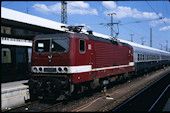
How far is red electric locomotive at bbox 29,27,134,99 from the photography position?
30.8 feet

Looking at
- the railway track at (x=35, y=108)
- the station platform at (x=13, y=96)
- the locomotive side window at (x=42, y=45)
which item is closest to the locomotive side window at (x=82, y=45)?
the locomotive side window at (x=42, y=45)

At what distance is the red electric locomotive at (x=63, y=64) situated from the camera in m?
9.38

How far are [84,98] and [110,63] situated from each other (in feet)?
12.0

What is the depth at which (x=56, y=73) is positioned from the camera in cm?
966

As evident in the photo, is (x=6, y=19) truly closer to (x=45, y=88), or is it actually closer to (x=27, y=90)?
(x=27, y=90)

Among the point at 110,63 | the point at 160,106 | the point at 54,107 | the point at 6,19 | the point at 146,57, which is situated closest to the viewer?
the point at 54,107

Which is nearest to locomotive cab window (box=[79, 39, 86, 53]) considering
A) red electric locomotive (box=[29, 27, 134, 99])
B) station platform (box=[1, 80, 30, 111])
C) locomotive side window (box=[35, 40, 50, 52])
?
red electric locomotive (box=[29, 27, 134, 99])

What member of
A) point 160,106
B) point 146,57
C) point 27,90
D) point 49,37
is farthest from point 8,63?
point 146,57

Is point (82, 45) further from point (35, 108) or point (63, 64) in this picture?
point (35, 108)

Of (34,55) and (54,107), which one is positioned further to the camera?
(34,55)

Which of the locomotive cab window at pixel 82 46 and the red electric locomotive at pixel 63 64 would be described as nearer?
the red electric locomotive at pixel 63 64

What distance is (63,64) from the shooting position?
31.1ft

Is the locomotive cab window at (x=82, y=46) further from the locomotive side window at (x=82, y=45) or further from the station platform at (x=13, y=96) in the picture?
the station platform at (x=13, y=96)

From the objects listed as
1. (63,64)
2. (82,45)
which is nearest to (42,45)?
(63,64)
